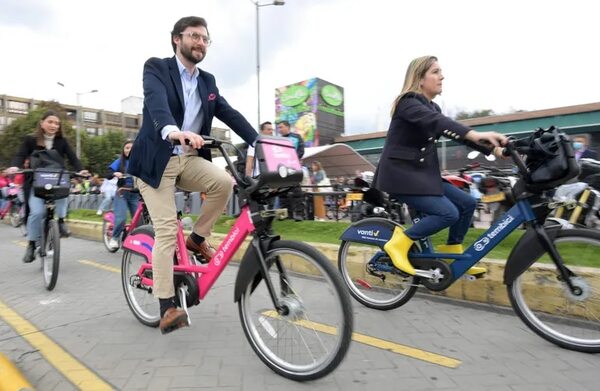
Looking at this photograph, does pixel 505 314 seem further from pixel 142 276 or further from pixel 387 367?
pixel 142 276

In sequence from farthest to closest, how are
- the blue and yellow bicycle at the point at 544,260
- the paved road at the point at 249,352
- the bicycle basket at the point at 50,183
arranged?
the bicycle basket at the point at 50,183 < the blue and yellow bicycle at the point at 544,260 < the paved road at the point at 249,352

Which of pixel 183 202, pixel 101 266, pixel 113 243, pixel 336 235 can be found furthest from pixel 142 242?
pixel 183 202

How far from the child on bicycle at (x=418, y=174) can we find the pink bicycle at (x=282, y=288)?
3.49 ft

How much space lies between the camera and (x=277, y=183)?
2482 millimetres

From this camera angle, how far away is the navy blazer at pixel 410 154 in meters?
3.26

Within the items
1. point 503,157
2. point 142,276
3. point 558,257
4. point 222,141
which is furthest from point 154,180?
point 558,257

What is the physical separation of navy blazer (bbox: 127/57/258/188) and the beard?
10 cm

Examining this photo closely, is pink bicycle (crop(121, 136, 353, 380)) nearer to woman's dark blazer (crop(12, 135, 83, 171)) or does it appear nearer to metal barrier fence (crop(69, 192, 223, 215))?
metal barrier fence (crop(69, 192, 223, 215))

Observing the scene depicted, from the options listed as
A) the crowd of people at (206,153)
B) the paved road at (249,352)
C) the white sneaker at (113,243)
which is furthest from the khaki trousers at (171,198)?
the white sneaker at (113,243)

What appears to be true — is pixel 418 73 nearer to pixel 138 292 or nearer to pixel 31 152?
pixel 138 292

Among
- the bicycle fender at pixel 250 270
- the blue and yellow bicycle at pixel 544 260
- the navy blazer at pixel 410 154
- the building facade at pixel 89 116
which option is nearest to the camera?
the bicycle fender at pixel 250 270

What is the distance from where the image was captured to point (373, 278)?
384cm

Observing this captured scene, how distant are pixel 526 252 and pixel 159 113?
2.43 meters

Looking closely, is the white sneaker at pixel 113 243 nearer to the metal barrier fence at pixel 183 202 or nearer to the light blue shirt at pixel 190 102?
the metal barrier fence at pixel 183 202
